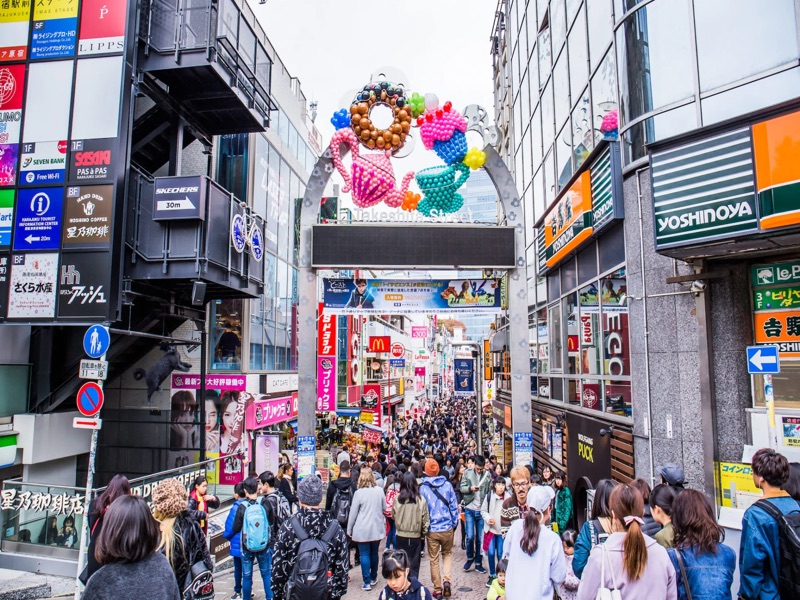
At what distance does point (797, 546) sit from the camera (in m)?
3.81

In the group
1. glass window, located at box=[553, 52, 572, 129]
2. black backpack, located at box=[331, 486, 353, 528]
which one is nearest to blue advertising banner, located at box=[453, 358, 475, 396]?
glass window, located at box=[553, 52, 572, 129]

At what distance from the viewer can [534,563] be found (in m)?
4.70

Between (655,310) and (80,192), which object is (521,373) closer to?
(655,310)

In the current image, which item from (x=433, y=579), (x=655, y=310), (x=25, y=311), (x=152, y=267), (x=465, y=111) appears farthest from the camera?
(x=465, y=111)

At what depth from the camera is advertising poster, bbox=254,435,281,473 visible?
16172 millimetres

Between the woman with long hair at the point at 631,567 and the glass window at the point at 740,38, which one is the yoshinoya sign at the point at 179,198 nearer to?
A: the glass window at the point at 740,38

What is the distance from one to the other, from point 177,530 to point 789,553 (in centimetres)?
446

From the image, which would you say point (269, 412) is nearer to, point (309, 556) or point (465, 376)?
point (465, 376)

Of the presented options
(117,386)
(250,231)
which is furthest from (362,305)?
(117,386)

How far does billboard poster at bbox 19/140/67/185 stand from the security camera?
11805 millimetres

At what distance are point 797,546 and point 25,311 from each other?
1264 cm

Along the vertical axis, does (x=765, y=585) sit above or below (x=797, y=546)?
below

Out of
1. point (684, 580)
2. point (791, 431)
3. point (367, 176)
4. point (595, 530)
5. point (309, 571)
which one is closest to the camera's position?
point (684, 580)

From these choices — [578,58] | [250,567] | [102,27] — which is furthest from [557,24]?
[250,567]
